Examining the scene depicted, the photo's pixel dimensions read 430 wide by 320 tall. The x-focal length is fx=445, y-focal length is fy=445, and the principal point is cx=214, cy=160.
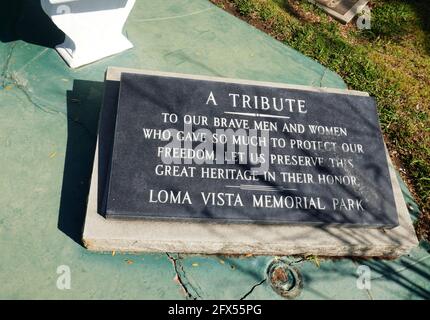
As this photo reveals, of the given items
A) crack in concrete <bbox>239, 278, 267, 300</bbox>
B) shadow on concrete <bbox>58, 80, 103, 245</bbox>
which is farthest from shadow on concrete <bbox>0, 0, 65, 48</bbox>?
crack in concrete <bbox>239, 278, 267, 300</bbox>

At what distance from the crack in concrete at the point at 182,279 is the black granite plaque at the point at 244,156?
1.44 ft

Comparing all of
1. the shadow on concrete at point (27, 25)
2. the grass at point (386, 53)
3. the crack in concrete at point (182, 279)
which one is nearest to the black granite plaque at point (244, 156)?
the crack in concrete at point (182, 279)

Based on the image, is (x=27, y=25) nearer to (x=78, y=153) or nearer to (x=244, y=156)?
(x=78, y=153)

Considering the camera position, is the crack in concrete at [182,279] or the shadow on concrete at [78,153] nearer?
the crack in concrete at [182,279]

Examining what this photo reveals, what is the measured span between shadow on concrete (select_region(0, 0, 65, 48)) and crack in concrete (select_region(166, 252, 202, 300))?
2.81 metres

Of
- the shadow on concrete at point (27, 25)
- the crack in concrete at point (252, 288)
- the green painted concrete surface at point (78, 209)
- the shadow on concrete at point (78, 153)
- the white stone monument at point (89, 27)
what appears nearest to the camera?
the green painted concrete surface at point (78, 209)

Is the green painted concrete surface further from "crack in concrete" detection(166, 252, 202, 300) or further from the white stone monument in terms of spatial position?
the white stone monument

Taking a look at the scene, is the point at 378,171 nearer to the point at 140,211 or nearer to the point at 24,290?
the point at 140,211

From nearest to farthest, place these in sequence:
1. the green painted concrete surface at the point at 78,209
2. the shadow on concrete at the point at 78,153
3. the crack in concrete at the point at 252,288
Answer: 1. the green painted concrete surface at the point at 78,209
2. the crack in concrete at the point at 252,288
3. the shadow on concrete at the point at 78,153

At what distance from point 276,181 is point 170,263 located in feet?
3.65

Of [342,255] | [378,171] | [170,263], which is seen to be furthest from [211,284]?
[378,171]

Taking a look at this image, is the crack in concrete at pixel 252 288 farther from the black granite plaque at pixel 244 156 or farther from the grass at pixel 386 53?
the grass at pixel 386 53

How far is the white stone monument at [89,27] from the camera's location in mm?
4258

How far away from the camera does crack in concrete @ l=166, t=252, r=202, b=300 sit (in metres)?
3.55
